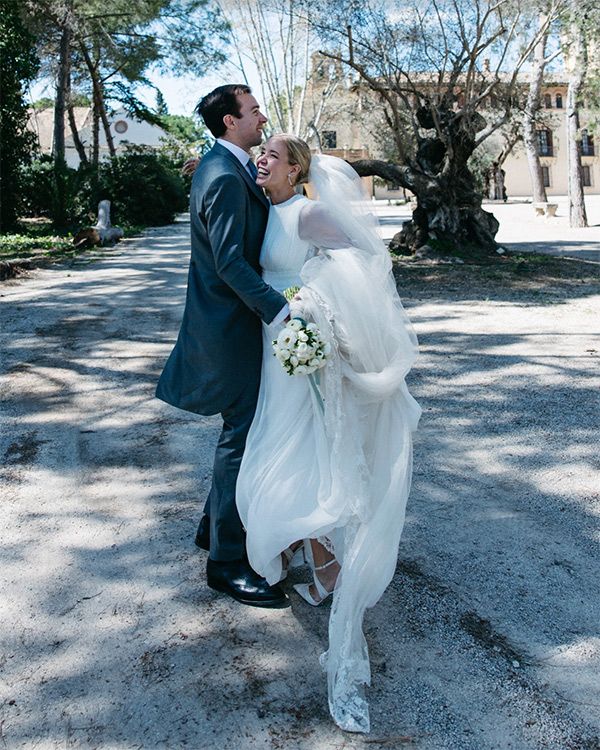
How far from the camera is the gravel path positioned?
7.82 ft

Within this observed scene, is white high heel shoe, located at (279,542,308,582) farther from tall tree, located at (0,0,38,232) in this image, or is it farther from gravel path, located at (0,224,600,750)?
tall tree, located at (0,0,38,232)

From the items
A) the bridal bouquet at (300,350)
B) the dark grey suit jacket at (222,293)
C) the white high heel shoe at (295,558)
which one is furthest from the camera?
the white high heel shoe at (295,558)

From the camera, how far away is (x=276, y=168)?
9.58ft

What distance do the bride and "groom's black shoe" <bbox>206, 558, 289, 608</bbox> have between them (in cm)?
20

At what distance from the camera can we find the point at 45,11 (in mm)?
24781

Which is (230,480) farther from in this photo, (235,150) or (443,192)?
(443,192)

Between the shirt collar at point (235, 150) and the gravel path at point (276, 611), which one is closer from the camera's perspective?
the gravel path at point (276, 611)

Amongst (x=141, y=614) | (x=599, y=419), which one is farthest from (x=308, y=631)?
(x=599, y=419)

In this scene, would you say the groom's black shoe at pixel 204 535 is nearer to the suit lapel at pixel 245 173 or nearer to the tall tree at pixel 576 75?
the suit lapel at pixel 245 173

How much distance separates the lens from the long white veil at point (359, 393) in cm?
268

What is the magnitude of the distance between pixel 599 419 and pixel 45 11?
82.4ft

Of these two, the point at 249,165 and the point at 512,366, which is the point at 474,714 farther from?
the point at 512,366

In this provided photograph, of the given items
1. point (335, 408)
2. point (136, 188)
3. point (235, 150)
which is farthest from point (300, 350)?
point (136, 188)

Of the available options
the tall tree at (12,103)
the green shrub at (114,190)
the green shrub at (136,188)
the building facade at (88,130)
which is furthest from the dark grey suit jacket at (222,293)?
the building facade at (88,130)
